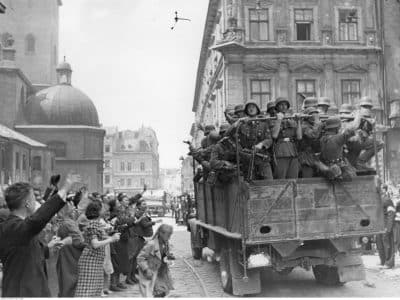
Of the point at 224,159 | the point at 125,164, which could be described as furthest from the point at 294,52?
the point at 224,159

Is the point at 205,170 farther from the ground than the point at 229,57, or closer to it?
closer to it

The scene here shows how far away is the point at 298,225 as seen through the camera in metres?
6.52

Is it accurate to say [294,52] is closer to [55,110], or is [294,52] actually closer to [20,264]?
[55,110]

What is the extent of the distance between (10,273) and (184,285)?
499cm

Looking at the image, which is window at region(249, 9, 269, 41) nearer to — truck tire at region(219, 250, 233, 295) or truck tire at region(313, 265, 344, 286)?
truck tire at region(313, 265, 344, 286)

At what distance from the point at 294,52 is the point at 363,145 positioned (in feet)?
48.7

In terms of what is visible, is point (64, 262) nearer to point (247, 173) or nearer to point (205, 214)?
point (247, 173)

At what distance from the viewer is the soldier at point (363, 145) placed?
6668mm

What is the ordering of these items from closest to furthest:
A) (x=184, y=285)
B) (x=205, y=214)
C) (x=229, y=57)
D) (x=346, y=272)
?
1. (x=346, y=272)
2. (x=184, y=285)
3. (x=205, y=214)
4. (x=229, y=57)

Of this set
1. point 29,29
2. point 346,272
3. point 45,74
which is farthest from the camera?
point 45,74

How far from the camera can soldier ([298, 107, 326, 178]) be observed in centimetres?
691

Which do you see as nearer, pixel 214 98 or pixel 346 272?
pixel 346 272

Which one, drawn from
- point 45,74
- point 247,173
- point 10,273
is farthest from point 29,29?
point 10,273

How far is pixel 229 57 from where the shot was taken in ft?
68.9
